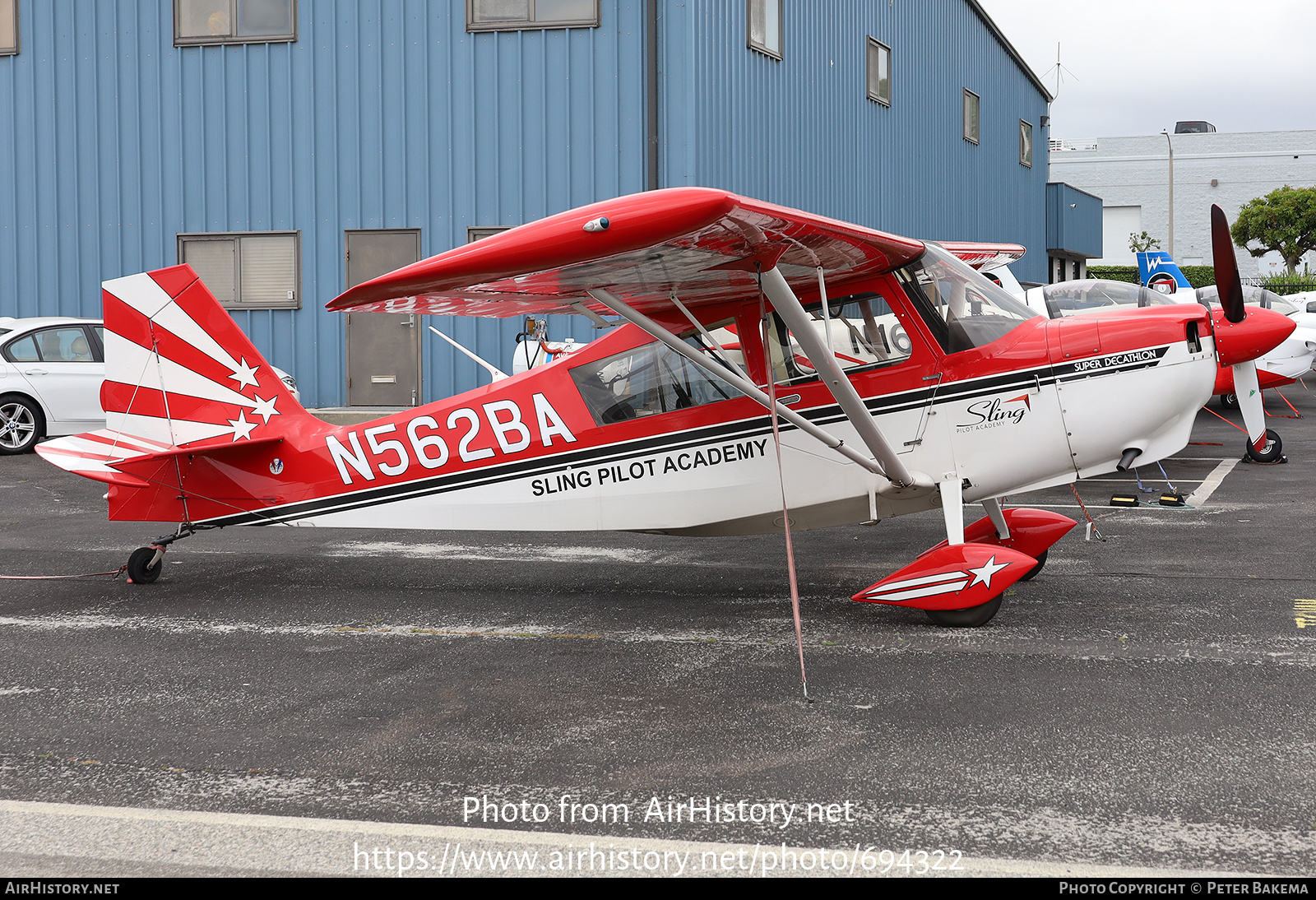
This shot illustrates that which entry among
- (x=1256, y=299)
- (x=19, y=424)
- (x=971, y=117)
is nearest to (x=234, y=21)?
(x=19, y=424)

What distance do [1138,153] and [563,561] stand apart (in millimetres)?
73883

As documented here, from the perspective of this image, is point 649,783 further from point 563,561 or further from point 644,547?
point 644,547

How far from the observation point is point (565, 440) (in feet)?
22.1

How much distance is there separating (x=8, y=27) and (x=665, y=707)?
1728cm

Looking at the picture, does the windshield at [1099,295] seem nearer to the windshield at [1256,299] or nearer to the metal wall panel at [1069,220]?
the windshield at [1256,299]

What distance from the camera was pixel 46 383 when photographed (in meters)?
14.9

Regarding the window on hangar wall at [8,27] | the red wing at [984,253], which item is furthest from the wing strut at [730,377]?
the window on hangar wall at [8,27]

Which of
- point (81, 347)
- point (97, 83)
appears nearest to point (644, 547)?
point (81, 347)

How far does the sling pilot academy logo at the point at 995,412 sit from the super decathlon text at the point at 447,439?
2.28m

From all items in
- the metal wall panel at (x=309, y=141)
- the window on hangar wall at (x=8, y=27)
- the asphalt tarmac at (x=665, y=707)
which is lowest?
the asphalt tarmac at (x=665, y=707)

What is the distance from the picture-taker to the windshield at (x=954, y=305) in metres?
6.43

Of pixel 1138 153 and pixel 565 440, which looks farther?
pixel 1138 153

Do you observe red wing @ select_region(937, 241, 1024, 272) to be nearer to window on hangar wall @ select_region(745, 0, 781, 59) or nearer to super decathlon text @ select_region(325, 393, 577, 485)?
super decathlon text @ select_region(325, 393, 577, 485)

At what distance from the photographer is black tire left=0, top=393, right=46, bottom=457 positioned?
14.9 m
